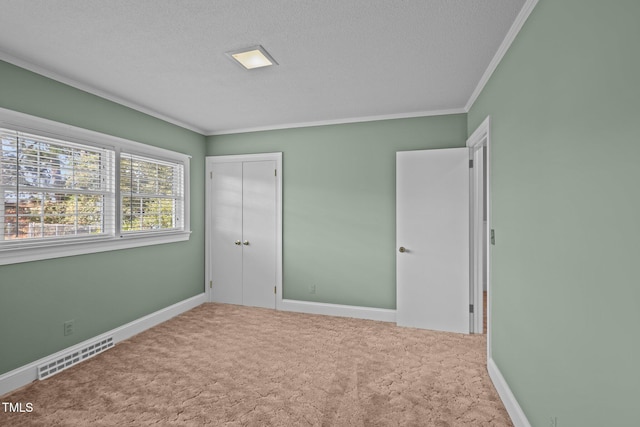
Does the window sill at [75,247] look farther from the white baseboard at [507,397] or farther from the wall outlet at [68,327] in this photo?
the white baseboard at [507,397]

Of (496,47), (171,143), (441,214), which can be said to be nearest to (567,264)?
(496,47)

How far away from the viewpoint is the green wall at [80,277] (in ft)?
7.55

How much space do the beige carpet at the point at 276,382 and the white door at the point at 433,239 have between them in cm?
24

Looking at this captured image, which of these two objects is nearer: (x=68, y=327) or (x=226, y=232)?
(x=68, y=327)

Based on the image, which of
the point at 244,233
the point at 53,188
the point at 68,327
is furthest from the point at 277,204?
the point at 68,327

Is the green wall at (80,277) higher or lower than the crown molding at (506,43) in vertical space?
lower

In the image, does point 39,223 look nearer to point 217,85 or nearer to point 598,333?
point 217,85

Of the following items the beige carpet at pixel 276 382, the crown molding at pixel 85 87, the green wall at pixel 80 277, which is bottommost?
the beige carpet at pixel 276 382

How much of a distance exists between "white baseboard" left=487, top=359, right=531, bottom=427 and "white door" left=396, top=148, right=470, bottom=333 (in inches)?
35.7

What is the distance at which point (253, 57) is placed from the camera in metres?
2.26

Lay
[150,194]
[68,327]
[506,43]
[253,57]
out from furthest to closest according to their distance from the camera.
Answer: [150,194] → [68,327] → [253,57] → [506,43]

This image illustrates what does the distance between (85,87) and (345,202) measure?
2883mm

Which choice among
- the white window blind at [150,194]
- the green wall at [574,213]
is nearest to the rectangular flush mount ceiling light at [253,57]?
the green wall at [574,213]

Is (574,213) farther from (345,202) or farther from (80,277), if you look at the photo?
(80,277)
